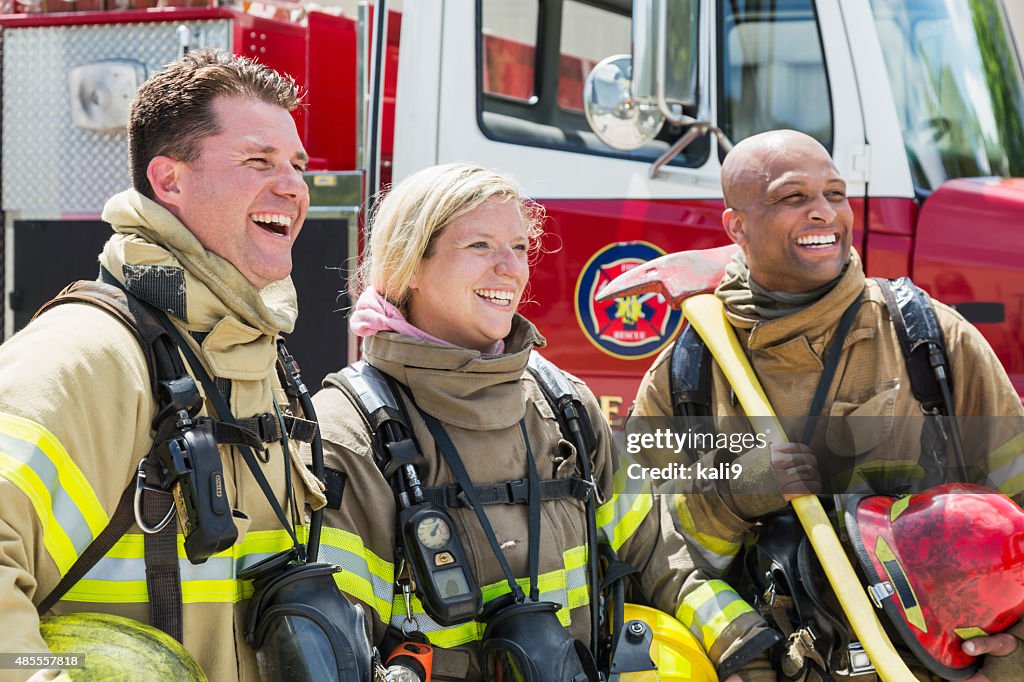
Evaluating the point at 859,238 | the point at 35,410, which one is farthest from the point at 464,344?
the point at 859,238

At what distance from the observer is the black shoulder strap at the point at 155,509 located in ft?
5.42

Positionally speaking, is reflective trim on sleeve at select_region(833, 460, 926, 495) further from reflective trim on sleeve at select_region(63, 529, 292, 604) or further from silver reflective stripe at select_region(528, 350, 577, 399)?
reflective trim on sleeve at select_region(63, 529, 292, 604)

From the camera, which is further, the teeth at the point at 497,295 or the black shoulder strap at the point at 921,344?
the black shoulder strap at the point at 921,344

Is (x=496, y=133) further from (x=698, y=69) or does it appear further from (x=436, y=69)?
(x=698, y=69)

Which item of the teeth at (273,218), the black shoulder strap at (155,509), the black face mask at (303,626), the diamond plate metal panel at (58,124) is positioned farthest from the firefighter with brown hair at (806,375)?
the diamond plate metal panel at (58,124)

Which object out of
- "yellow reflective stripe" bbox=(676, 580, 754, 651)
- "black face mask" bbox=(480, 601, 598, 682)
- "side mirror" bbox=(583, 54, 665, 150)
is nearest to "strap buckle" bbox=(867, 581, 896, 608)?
"yellow reflective stripe" bbox=(676, 580, 754, 651)

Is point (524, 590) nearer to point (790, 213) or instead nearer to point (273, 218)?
point (273, 218)

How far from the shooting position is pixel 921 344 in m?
2.55

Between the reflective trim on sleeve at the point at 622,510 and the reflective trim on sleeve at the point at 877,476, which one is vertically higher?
the reflective trim on sleeve at the point at 877,476

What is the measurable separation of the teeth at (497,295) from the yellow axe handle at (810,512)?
0.64 metres

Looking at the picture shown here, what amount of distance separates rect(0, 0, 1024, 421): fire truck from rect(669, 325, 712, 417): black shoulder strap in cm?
76

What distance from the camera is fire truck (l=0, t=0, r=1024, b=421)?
3303 millimetres

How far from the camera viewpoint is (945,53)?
3506 mm

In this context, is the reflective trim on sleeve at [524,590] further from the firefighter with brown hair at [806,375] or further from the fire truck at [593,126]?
the fire truck at [593,126]
